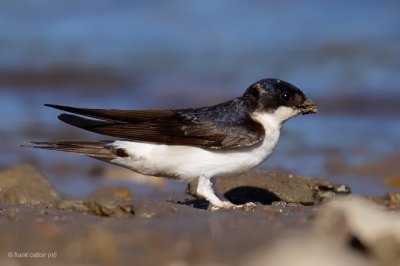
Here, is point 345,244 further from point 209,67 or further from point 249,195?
point 209,67

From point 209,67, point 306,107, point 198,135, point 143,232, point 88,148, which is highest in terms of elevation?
point 209,67

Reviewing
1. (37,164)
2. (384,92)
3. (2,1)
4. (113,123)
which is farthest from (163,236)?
(2,1)

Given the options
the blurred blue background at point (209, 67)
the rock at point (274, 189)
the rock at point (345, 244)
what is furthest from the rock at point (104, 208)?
the blurred blue background at point (209, 67)

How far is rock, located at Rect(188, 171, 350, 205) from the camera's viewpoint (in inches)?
309

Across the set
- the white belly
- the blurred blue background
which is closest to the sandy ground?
the white belly

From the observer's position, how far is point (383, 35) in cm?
1772

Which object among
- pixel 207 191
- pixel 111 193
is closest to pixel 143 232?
pixel 207 191

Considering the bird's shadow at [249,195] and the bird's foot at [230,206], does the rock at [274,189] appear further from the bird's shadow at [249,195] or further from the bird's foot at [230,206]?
the bird's foot at [230,206]

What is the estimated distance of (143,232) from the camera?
17.5 ft

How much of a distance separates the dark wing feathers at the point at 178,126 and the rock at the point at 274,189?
0.48 metres

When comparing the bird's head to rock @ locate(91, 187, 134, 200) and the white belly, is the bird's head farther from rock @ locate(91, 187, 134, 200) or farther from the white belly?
rock @ locate(91, 187, 134, 200)

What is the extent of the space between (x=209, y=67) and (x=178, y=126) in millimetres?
9176

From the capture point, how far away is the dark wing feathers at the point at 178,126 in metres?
7.28

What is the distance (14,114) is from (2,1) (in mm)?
7969
